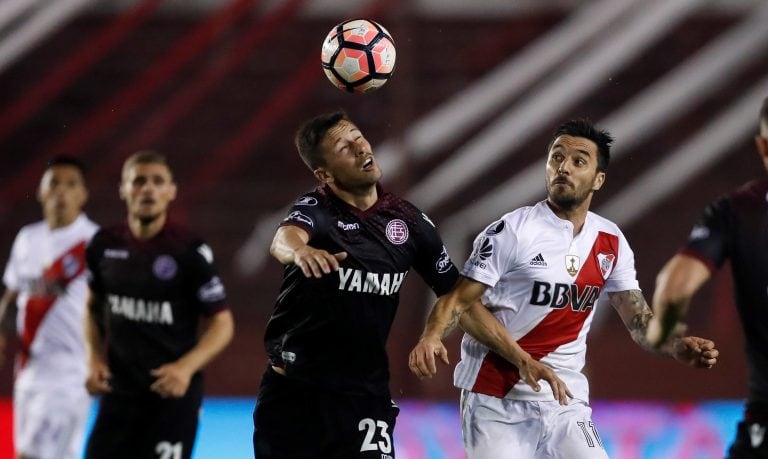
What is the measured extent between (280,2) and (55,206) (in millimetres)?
8110

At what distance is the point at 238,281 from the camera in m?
13.4

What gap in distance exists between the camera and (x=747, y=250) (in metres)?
4.75

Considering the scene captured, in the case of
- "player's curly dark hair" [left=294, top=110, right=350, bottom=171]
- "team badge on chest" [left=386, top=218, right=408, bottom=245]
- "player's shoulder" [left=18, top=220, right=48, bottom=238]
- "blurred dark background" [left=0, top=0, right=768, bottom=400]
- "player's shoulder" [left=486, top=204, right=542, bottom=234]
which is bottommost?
"team badge on chest" [left=386, top=218, right=408, bottom=245]

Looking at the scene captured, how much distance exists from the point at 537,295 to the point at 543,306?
0.06 meters

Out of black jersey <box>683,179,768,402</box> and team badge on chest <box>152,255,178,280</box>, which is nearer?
black jersey <box>683,179,768,402</box>

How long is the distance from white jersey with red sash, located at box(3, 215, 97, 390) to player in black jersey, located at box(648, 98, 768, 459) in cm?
500

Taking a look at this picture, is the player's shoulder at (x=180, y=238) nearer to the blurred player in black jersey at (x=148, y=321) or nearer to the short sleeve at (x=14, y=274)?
the blurred player in black jersey at (x=148, y=321)

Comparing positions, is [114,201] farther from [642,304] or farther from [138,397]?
[642,304]

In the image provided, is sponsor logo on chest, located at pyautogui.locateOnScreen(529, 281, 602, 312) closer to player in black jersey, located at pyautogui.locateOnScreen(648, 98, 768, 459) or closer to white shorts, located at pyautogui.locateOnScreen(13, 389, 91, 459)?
player in black jersey, located at pyautogui.locateOnScreen(648, 98, 768, 459)

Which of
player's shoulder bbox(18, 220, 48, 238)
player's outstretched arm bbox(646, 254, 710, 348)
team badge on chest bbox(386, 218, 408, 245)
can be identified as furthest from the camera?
player's shoulder bbox(18, 220, 48, 238)

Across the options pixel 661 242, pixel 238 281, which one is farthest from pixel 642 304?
pixel 661 242

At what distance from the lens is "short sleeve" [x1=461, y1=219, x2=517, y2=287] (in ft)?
19.4

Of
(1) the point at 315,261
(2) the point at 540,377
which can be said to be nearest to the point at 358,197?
(1) the point at 315,261

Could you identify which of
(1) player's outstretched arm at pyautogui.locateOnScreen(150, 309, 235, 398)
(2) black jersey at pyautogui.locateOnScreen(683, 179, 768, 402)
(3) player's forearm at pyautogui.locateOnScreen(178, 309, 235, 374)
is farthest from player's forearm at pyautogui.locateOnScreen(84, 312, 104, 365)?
(2) black jersey at pyautogui.locateOnScreen(683, 179, 768, 402)
